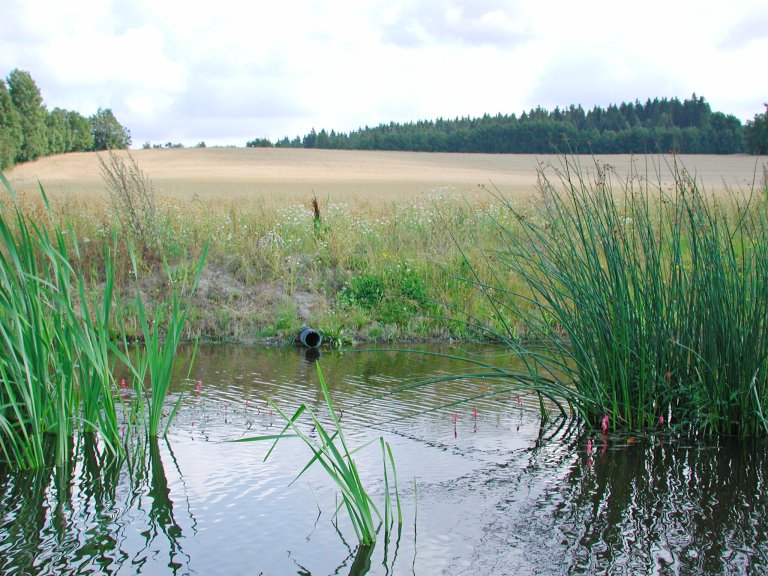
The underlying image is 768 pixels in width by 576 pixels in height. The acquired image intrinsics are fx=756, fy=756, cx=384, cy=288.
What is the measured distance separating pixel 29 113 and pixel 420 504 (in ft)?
225

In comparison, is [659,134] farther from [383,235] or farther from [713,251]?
[713,251]

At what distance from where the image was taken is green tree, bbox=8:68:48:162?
52.2 metres

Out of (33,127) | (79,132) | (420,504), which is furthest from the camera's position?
(79,132)

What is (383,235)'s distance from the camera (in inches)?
485

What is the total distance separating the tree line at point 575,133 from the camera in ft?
169

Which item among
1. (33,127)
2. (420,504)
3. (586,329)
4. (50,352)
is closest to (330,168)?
(33,127)

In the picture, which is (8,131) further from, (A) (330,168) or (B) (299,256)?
(B) (299,256)

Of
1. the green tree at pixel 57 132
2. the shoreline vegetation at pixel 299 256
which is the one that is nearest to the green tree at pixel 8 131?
the green tree at pixel 57 132

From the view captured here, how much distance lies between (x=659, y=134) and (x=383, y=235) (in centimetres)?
3871

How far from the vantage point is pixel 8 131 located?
167 ft

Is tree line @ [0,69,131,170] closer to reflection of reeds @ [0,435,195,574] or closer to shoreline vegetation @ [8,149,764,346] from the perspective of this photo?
shoreline vegetation @ [8,149,764,346]

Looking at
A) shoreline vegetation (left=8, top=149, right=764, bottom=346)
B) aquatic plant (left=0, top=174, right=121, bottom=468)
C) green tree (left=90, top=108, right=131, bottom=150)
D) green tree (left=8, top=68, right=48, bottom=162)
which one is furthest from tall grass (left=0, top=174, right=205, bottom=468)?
green tree (left=8, top=68, right=48, bottom=162)

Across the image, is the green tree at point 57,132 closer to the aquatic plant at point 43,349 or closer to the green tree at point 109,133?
the green tree at point 109,133

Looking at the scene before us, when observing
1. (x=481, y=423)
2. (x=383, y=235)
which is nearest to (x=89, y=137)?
(x=383, y=235)
